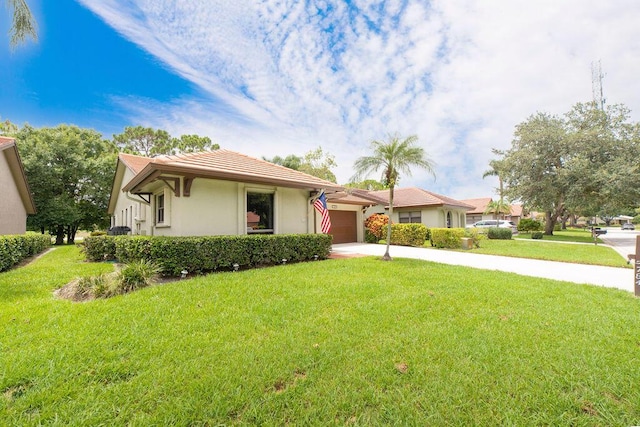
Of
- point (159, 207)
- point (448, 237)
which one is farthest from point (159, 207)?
point (448, 237)

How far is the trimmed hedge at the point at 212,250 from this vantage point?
6.97 metres

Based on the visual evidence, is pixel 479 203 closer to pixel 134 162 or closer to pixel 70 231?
pixel 134 162

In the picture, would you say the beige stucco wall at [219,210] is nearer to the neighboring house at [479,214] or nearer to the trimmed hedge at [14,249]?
the trimmed hedge at [14,249]

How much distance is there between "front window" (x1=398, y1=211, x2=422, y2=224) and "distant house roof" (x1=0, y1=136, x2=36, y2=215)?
80.0 feet

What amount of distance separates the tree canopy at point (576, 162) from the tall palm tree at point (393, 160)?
21203 millimetres

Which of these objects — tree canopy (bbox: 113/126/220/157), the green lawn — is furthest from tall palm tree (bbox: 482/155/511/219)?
tree canopy (bbox: 113/126/220/157)

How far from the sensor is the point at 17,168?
14156mm

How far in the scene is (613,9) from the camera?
24.8ft

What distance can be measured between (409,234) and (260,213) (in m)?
11.0

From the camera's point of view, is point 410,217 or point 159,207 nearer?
point 159,207

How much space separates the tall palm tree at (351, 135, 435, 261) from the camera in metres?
10.3

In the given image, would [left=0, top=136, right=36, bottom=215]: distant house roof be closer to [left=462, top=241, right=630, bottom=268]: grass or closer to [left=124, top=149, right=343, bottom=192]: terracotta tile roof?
[left=124, top=149, right=343, bottom=192]: terracotta tile roof

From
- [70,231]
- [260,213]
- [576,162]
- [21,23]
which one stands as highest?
[576,162]

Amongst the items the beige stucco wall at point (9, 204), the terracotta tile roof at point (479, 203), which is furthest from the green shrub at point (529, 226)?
the beige stucco wall at point (9, 204)
